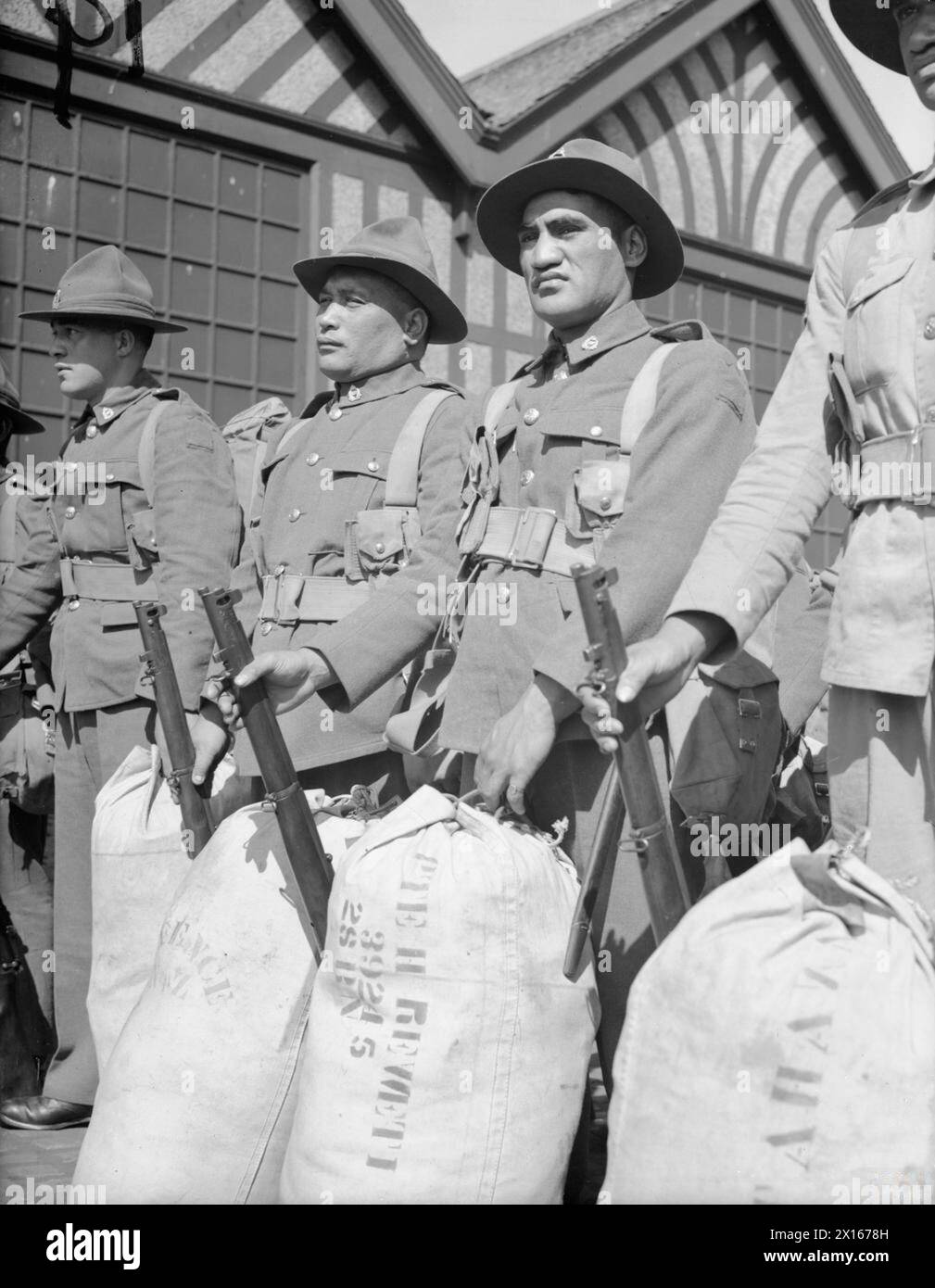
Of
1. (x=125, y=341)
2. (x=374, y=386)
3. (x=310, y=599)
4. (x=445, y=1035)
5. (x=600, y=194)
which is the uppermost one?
(x=125, y=341)

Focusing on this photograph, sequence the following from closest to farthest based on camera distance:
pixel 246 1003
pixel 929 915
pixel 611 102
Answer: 1. pixel 929 915
2. pixel 246 1003
3. pixel 611 102

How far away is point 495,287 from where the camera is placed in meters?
8.62

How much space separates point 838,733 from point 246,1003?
136cm

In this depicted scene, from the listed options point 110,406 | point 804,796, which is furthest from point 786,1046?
point 110,406

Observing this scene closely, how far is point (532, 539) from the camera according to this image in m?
3.22

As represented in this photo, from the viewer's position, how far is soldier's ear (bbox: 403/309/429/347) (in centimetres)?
430

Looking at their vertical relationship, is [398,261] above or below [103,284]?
below

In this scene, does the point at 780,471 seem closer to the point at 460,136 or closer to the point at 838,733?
the point at 838,733

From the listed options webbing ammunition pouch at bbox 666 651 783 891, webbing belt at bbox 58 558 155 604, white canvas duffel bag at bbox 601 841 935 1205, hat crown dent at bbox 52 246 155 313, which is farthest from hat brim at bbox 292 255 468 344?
white canvas duffel bag at bbox 601 841 935 1205

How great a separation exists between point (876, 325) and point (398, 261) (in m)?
1.90

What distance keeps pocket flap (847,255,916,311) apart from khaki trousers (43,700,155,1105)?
9.08ft

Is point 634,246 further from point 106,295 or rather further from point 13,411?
point 13,411

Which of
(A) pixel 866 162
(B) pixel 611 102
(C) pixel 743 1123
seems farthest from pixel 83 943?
(A) pixel 866 162

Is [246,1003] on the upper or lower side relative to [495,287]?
lower
